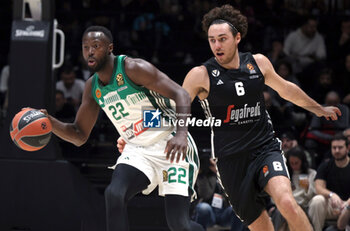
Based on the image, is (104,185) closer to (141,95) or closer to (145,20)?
(141,95)

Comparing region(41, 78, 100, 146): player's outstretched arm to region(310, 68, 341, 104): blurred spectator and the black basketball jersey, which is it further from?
region(310, 68, 341, 104): blurred spectator

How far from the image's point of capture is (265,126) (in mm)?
5477

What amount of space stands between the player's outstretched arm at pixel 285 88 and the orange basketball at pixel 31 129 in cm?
181

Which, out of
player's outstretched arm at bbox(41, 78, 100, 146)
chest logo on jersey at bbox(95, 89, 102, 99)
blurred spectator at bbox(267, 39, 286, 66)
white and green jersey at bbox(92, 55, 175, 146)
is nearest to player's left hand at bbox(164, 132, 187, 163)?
white and green jersey at bbox(92, 55, 175, 146)

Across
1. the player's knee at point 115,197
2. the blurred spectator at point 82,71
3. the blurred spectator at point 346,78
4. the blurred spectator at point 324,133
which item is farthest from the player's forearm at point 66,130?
the blurred spectator at point 346,78

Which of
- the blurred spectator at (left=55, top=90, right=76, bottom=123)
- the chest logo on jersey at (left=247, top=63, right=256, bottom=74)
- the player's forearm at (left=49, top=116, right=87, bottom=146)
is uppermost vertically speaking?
the chest logo on jersey at (left=247, top=63, right=256, bottom=74)

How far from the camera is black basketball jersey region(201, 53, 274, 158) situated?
5.37 m

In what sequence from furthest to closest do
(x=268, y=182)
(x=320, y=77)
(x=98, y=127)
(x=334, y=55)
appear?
1. (x=334, y=55)
2. (x=320, y=77)
3. (x=98, y=127)
4. (x=268, y=182)

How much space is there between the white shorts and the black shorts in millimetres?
406

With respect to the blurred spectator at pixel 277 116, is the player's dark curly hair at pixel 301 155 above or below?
below

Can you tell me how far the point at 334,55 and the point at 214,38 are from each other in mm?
5328

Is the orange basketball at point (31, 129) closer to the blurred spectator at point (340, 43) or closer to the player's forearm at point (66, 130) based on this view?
the player's forearm at point (66, 130)

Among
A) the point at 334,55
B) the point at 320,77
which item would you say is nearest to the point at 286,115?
the point at 320,77

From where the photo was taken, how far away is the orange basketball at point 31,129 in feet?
17.4
